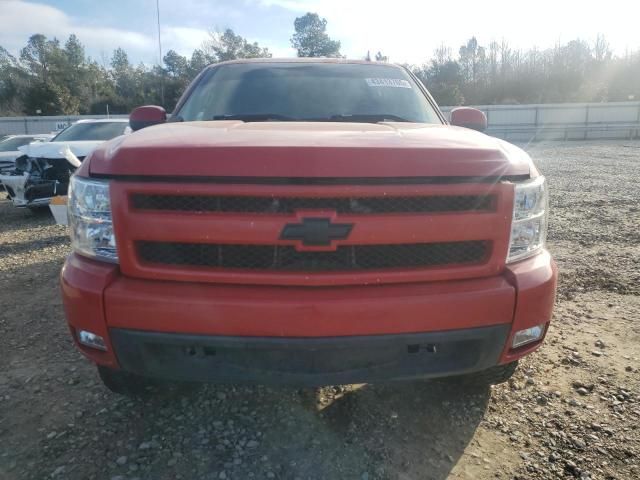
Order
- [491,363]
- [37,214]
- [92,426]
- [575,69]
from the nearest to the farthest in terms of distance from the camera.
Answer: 1. [491,363]
2. [92,426]
3. [37,214]
4. [575,69]

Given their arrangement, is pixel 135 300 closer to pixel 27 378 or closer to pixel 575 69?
pixel 27 378

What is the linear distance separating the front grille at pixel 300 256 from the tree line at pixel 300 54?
41.8 metres

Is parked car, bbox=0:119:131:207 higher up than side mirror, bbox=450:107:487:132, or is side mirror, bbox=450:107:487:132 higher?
side mirror, bbox=450:107:487:132

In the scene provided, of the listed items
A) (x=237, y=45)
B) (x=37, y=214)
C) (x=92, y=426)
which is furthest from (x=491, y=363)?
(x=237, y=45)

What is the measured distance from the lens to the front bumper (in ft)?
5.75

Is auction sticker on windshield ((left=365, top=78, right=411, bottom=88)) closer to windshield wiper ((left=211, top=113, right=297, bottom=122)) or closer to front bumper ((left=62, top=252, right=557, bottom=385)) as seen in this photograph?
windshield wiper ((left=211, top=113, right=297, bottom=122))

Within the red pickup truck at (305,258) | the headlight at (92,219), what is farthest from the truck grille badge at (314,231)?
the headlight at (92,219)

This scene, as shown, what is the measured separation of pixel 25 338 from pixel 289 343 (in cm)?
258

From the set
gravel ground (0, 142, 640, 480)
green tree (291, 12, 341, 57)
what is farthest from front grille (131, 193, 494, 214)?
green tree (291, 12, 341, 57)

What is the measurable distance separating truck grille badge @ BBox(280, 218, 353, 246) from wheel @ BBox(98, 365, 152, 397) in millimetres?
1151

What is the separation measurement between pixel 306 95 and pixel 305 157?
1.53 m

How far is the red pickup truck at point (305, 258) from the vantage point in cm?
174

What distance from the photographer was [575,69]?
4853cm

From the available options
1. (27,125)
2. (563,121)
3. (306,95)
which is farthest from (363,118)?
(27,125)
